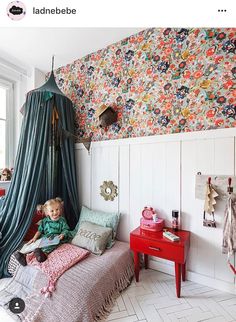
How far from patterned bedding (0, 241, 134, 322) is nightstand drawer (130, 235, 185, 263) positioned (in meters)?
0.22

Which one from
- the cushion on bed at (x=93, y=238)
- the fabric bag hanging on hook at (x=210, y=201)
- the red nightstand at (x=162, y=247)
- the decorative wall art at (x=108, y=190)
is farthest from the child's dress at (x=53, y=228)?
the fabric bag hanging on hook at (x=210, y=201)

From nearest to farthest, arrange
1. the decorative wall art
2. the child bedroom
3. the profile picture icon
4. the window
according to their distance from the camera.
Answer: the profile picture icon, the child bedroom, the decorative wall art, the window

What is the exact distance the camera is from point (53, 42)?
84.7 inches

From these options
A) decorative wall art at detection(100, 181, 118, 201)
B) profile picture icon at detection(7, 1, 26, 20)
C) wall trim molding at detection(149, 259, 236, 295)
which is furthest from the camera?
decorative wall art at detection(100, 181, 118, 201)

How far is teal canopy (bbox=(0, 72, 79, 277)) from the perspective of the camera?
1.85m

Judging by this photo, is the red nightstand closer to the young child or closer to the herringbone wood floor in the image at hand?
the herringbone wood floor

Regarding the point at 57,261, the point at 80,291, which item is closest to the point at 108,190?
the point at 57,261

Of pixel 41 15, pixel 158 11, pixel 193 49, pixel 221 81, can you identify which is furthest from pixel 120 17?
pixel 221 81

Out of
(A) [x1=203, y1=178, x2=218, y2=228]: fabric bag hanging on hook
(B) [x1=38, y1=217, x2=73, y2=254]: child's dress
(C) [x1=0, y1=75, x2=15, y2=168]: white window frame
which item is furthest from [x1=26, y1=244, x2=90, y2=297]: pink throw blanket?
(C) [x1=0, y1=75, x2=15, y2=168]: white window frame

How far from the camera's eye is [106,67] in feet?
7.39

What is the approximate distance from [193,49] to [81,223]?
2.11 metres

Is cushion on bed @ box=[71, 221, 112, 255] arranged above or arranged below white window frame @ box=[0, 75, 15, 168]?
below

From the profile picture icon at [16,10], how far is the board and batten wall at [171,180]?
1.33m

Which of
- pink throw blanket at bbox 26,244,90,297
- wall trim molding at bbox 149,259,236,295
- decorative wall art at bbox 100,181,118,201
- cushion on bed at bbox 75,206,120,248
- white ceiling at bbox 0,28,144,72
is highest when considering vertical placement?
white ceiling at bbox 0,28,144,72
